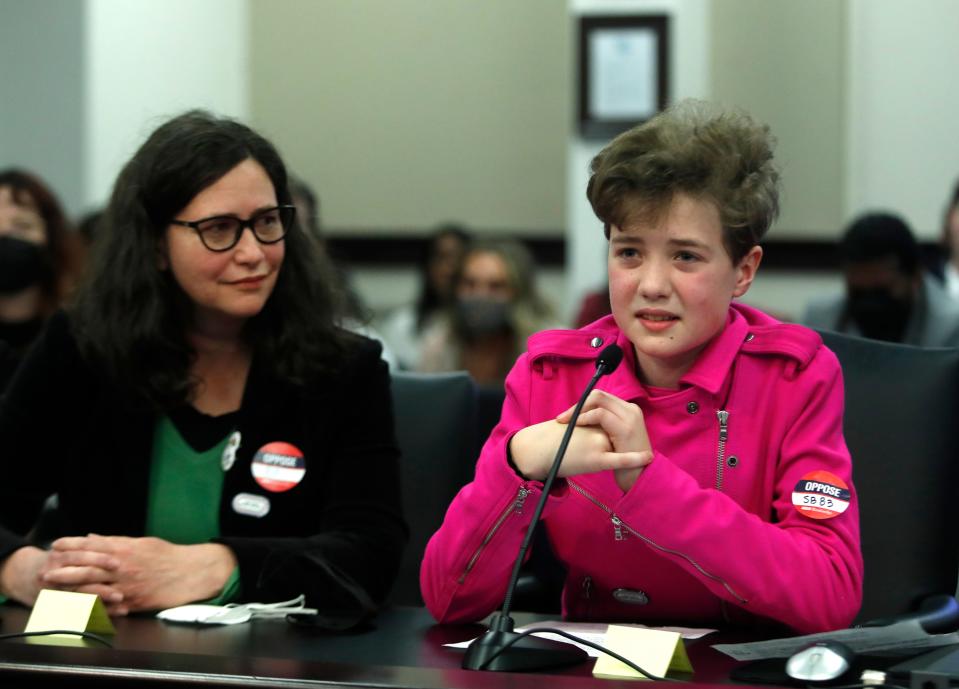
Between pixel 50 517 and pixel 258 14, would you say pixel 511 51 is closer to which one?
pixel 258 14

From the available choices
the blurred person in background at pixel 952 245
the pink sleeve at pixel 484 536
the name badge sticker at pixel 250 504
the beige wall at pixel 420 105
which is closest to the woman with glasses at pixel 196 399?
the name badge sticker at pixel 250 504

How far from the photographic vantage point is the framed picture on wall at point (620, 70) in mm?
5324

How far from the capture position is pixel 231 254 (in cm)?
202

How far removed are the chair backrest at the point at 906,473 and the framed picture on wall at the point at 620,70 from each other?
337 centimetres

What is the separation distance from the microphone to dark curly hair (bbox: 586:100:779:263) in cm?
26

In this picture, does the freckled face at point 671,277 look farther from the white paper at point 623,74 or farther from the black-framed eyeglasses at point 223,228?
the white paper at point 623,74

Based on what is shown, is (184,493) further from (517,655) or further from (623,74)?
(623,74)

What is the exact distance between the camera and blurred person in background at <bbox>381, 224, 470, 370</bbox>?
551cm

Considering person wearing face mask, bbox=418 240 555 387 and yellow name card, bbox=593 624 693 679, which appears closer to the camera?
yellow name card, bbox=593 624 693 679

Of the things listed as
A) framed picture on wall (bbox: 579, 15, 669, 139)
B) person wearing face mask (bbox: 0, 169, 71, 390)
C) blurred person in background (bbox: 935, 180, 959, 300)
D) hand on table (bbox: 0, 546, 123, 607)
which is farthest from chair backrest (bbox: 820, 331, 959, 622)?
framed picture on wall (bbox: 579, 15, 669, 139)

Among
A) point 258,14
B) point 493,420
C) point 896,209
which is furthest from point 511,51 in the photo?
point 493,420

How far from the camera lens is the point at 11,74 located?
5.38 metres

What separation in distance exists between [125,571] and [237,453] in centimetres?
30

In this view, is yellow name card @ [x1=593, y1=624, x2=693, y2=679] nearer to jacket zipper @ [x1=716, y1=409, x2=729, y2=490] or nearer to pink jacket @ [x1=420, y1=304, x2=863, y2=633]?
pink jacket @ [x1=420, y1=304, x2=863, y2=633]
